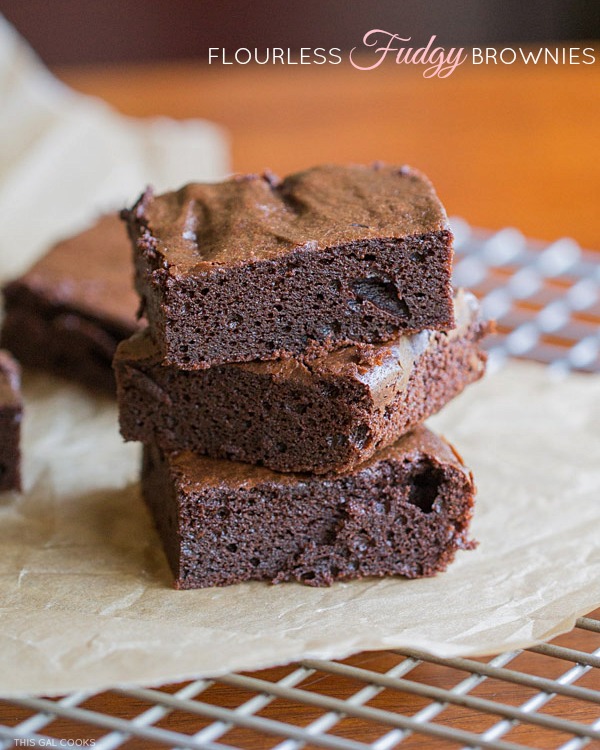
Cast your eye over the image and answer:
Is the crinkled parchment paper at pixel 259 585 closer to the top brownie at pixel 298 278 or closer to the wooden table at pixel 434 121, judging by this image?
the top brownie at pixel 298 278

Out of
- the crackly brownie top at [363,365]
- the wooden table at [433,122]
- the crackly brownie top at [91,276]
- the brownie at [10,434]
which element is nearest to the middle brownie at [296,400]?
the crackly brownie top at [363,365]

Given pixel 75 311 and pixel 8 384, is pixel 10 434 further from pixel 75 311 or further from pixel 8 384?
pixel 75 311

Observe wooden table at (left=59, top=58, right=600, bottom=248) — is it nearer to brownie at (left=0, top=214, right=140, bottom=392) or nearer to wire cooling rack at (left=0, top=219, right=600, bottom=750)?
brownie at (left=0, top=214, right=140, bottom=392)

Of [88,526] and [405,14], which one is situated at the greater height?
[405,14]

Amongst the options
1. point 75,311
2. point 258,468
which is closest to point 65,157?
point 75,311

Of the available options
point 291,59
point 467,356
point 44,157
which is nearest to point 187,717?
point 467,356

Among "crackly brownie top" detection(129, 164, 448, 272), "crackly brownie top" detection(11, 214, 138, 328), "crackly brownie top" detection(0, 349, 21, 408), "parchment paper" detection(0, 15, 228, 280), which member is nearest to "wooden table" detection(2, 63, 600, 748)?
"parchment paper" detection(0, 15, 228, 280)

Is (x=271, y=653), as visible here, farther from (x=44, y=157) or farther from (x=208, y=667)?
(x=44, y=157)
